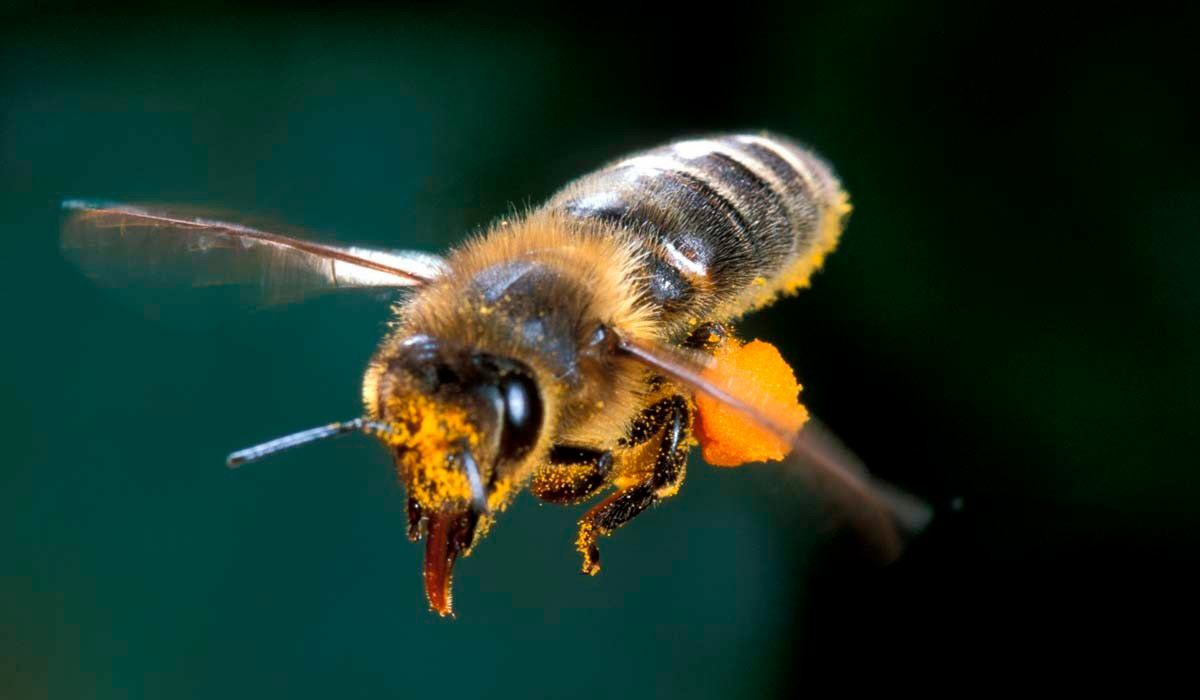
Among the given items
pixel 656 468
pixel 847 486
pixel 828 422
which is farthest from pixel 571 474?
pixel 828 422

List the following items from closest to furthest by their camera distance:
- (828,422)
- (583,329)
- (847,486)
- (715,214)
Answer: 1. (847,486)
2. (583,329)
3. (715,214)
4. (828,422)

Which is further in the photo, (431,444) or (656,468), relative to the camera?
(656,468)

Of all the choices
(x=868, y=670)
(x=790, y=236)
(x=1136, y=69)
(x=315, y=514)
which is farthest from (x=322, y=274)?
(x=1136, y=69)

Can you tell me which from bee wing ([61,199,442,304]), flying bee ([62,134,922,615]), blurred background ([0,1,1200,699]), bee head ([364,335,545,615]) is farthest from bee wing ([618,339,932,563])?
blurred background ([0,1,1200,699])

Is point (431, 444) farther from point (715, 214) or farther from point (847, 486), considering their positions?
point (715, 214)

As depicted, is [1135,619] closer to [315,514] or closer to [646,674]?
[646,674]

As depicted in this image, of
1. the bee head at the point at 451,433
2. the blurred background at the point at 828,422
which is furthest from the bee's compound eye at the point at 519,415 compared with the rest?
the blurred background at the point at 828,422

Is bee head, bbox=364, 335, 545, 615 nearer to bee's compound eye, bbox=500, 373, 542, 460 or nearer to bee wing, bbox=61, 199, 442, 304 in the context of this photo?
bee's compound eye, bbox=500, 373, 542, 460
